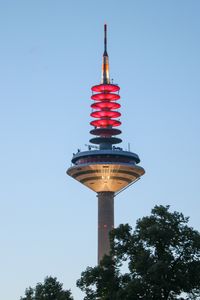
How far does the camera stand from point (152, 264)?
7056cm

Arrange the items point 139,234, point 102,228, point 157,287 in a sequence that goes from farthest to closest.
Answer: point 102,228 < point 139,234 < point 157,287

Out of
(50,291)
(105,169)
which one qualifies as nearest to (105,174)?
(105,169)

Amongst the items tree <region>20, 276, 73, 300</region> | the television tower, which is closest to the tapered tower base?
the television tower

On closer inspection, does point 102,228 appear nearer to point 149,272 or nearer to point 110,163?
point 110,163

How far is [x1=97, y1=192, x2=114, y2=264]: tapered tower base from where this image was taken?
188000 millimetres

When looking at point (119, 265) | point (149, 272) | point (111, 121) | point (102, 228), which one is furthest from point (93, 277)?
point (111, 121)

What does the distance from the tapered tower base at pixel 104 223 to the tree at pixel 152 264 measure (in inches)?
4346

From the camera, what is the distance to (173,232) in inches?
2872

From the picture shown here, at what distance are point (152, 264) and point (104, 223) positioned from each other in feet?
388

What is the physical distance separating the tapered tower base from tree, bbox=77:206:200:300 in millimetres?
110395

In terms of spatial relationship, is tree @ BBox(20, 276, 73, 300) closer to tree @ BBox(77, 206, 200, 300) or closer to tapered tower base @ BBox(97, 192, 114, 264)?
tree @ BBox(77, 206, 200, 300)

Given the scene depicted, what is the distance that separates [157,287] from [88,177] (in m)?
125

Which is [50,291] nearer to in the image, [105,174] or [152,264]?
[152,264]

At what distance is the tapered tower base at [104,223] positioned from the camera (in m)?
188
